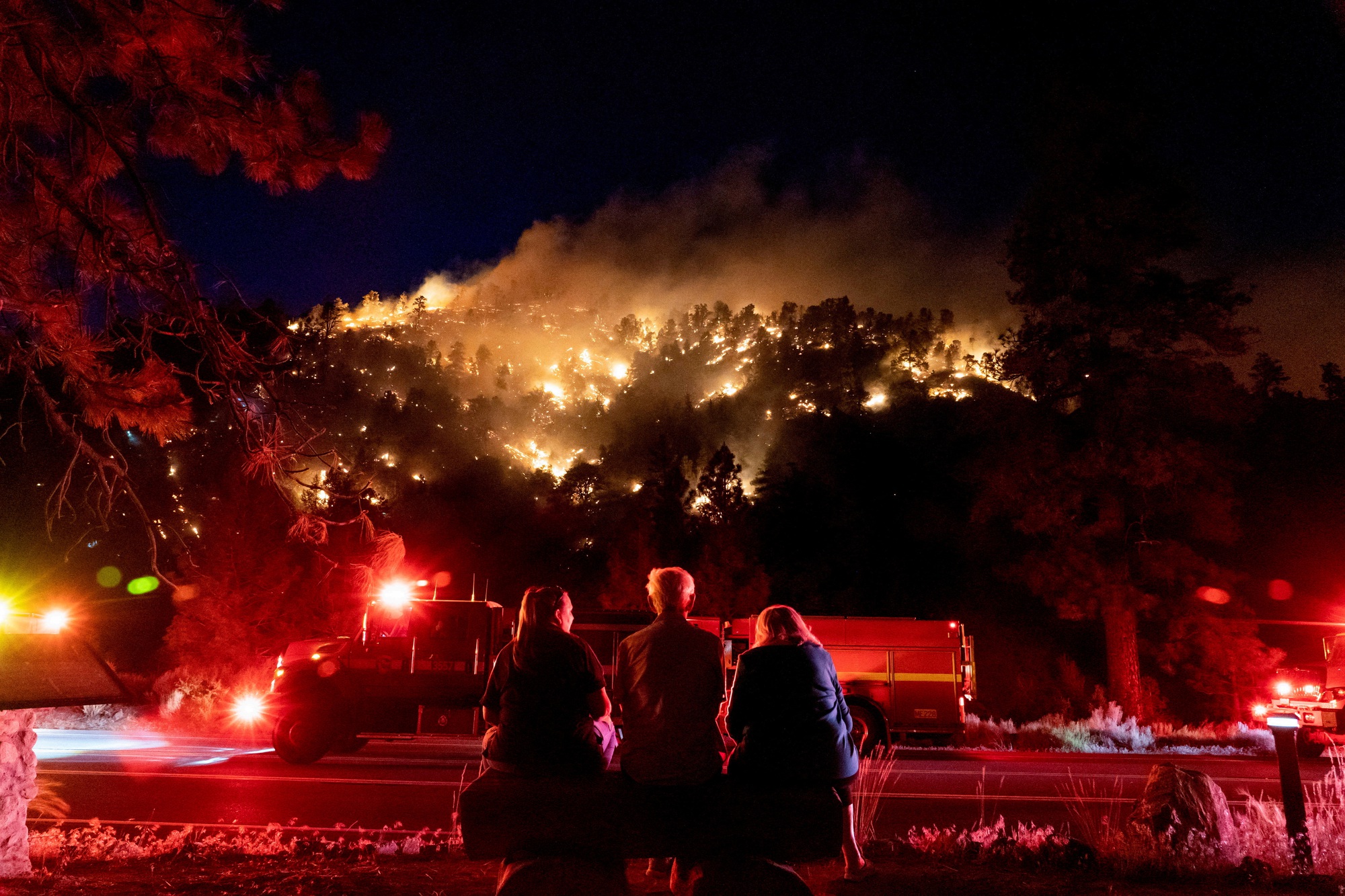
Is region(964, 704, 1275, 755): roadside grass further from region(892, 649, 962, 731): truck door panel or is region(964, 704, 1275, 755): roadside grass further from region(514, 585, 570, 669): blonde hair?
region(514, 585, 570, 669): blonde hair

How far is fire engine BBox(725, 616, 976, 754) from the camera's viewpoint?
14.6 meters

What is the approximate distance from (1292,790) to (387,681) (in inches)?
418

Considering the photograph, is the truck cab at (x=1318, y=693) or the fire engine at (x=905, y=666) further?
the fire engine at (x=905, y=666)

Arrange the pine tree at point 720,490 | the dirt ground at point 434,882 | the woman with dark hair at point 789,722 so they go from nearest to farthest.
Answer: the woman with dark hair at point 789,722 < the dirt ground at point 434,882 < the pine tree at point 720,490

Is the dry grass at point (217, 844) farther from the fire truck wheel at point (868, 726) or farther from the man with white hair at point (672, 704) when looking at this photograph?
the fire truck wheel at point (868, 726)

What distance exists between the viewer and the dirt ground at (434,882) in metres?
5.32

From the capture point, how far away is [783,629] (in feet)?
16.6

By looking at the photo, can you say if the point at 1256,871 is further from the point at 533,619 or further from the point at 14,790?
the point at 14,790

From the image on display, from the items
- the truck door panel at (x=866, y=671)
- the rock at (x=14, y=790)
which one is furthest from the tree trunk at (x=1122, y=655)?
the rock at (x=14, y=790)

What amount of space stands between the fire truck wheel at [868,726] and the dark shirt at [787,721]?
9.06m

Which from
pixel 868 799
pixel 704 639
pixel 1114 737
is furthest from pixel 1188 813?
pixel 1114 737

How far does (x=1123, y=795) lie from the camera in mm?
9578

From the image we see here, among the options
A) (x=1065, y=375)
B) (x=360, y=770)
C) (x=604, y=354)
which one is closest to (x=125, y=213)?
(x=360, y=770)

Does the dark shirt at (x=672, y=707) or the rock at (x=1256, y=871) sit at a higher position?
the dark shirt at (x=672, y=707)
